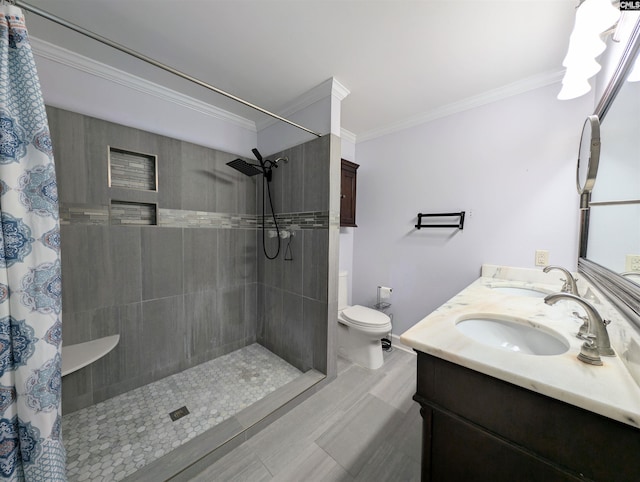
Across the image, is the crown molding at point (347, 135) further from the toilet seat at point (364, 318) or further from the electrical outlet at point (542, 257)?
the electrical outlet at point (542, 257)

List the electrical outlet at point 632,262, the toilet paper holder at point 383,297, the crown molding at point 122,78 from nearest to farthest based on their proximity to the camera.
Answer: the electrical outlet at point 632,262 < the crown molding at point 122,78 < the toilet paper holder at point 383,297

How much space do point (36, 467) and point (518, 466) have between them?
61.2 inches

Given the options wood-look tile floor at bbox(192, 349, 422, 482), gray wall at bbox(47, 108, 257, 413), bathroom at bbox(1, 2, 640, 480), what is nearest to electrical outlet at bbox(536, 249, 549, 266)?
bathroom at bbox(1, 2, 640, 480)

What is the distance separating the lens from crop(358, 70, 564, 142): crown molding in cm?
170

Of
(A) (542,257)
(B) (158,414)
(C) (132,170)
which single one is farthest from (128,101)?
(A) (542,257)

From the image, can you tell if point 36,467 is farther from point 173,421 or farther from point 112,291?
point 112,291

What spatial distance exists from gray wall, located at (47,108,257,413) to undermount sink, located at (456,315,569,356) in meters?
2.02

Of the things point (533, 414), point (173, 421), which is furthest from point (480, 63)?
point (173, 421)

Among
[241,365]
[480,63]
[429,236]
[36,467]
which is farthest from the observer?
[429,236]

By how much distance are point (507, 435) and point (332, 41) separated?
2025mm

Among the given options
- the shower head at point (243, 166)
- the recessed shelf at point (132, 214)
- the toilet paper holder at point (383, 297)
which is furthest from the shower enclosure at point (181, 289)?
the toilet paper holder at point (383, 297)

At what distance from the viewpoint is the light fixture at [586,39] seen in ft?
2.86

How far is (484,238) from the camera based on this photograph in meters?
1.98

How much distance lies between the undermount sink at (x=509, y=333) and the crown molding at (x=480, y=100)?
1.87m
